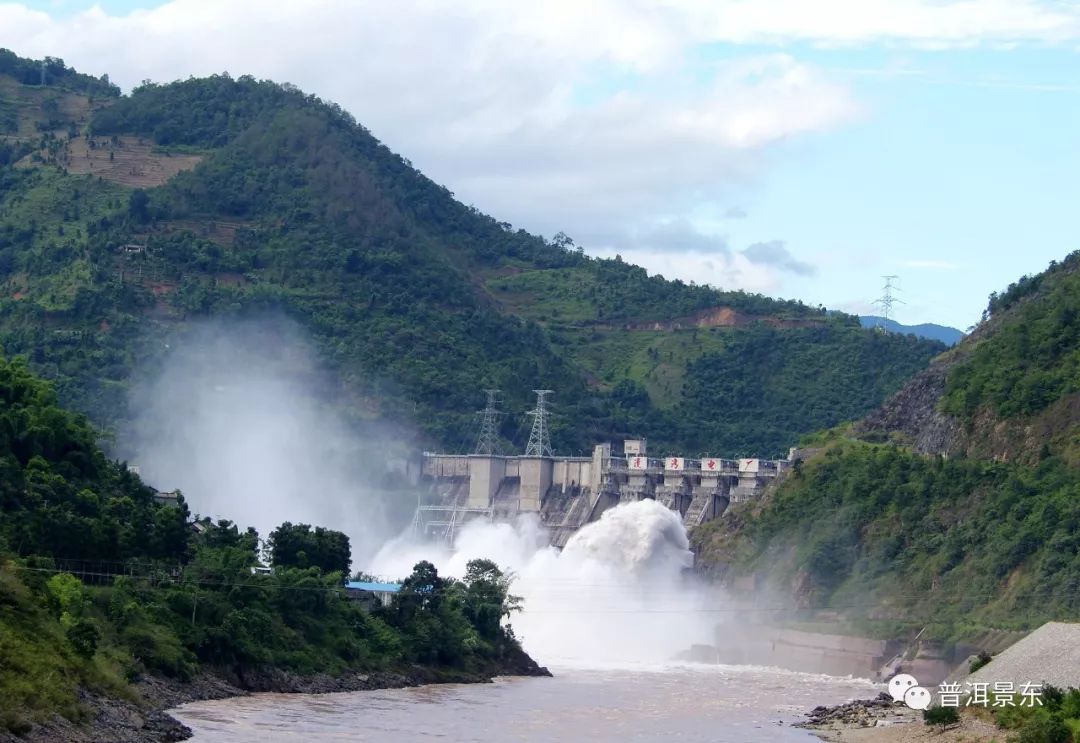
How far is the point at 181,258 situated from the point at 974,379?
2598 inches

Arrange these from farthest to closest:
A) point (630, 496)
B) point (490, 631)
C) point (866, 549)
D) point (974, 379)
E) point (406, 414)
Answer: point (406, 414)
point (630, 496)
point (974, 379)
point (866, 549)
point (490, 631)

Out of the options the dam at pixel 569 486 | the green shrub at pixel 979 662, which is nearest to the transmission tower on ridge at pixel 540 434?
the dam at pixel 569 486

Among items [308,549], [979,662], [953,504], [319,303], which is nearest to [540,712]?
[979,662]

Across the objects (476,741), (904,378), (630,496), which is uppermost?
(904,378)

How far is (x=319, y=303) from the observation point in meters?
177

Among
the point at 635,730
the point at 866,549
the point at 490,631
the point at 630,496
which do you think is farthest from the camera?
the point at 630,496

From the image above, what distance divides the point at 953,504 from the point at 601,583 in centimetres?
2585

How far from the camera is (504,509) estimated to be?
156 m

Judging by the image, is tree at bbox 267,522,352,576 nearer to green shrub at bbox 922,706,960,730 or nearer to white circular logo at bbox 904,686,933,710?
green shrub at bbox 922,706,960,730

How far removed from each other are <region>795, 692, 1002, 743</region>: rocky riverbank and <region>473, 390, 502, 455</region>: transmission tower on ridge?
74951mm

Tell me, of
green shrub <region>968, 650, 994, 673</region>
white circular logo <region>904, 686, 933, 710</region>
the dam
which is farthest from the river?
the dam

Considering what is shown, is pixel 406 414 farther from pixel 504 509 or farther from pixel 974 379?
pixel 974 379

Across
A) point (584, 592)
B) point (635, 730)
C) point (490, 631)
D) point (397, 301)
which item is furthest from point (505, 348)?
point (635, 730)

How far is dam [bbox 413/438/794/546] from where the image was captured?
495ft
